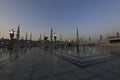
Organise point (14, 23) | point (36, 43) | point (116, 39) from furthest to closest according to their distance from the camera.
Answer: point (36, 43) < point (116, 39) < point (14, 23)

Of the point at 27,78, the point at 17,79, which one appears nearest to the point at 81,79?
the point at 27,78

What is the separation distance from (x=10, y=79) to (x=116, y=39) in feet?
248

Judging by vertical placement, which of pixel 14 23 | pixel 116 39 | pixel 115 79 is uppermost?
pixel 14 23

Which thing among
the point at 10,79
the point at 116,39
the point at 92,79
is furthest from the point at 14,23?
the point at 116,39

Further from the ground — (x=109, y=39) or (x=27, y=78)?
(x=109, y=39)

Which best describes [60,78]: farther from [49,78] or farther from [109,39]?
[109,39]

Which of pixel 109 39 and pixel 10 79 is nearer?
pixel 10 79

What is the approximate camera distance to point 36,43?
77125mm

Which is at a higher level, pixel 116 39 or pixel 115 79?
pixel 116 39

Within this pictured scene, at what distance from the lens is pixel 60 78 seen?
4.24m

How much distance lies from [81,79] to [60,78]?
1027 mm

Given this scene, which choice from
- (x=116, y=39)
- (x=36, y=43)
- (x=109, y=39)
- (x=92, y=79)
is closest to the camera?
(x=92, y=79)

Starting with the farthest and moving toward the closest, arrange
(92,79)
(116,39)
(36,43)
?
1. (36,43)
2. (116,39)
3. (92,79)

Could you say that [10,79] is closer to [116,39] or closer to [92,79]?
[92,79]
